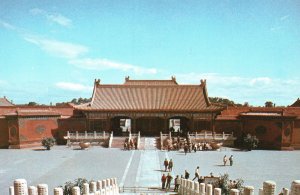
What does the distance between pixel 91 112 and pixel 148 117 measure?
7.62m

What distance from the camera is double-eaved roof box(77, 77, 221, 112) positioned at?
34.7 metres

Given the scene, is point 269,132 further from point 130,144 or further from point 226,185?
point 226,185

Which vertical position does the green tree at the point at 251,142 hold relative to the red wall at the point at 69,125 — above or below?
below

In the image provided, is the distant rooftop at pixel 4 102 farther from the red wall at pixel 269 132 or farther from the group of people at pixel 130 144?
the red wall at pixel 269 132

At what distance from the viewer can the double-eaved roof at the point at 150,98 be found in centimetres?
3472

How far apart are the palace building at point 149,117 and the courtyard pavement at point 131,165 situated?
2740 mm

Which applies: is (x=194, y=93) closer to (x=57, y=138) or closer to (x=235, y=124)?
(x=235, y=124)

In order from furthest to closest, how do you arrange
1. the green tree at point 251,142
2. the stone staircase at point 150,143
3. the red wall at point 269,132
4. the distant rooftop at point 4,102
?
the distant rooftop at point 4,102 → the red wall at point 269,132 → the stone staircase at point 150,143 → the green tree at point 251,142

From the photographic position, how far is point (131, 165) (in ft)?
76.2

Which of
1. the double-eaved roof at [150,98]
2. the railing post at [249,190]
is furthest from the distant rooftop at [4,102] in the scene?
the railing post at [249,190]

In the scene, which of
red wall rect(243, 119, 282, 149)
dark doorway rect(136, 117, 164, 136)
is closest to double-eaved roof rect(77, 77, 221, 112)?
dark doorway rect(136, 117, 164, 136)

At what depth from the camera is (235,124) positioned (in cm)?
3528

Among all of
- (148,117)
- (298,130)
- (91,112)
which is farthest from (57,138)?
(298,130)

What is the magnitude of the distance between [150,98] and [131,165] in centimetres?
1523
